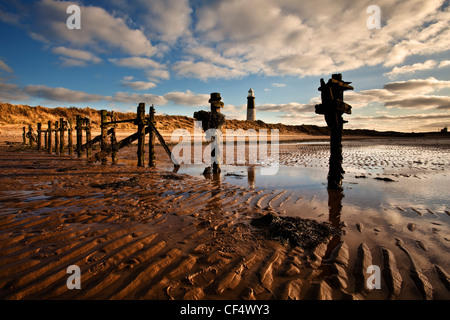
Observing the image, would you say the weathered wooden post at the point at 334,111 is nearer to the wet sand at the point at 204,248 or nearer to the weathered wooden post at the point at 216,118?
the wet sand at the point at 204,248

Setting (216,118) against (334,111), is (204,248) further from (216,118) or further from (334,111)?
(334,111)

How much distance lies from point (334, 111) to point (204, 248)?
21.6 feet

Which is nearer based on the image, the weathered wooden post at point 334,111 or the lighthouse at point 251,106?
the weathered wooden post at point 334,111

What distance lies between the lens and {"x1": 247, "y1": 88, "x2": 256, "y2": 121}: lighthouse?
67750 mm

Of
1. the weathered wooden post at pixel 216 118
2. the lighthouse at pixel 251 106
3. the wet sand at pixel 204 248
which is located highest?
the lighthouse at pixel 251 106

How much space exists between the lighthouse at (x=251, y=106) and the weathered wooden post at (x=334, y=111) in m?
62.9

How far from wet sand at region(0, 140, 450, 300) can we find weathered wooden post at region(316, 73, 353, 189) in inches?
68.2

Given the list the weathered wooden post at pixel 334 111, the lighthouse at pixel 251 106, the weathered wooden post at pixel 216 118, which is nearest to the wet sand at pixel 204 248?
the weathered wooden post at pixel 334 111

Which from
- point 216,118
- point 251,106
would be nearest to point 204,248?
point 216,118

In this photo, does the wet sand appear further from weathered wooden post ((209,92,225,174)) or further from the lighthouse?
the lighthouse

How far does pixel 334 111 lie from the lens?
7191mm

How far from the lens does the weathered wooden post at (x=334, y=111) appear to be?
7070 millimetres

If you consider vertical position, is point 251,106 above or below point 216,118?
above

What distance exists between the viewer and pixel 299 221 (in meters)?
3.96
